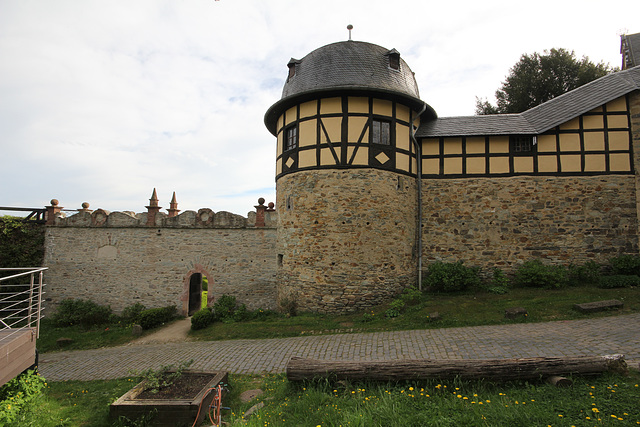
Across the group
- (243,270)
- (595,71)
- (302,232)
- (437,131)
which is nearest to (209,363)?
(302,232)

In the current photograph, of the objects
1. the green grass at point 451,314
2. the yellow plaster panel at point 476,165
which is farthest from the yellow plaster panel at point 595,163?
the green grass at point 451,314

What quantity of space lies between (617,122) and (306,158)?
11.5 m

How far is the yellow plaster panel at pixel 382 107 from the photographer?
11414mm

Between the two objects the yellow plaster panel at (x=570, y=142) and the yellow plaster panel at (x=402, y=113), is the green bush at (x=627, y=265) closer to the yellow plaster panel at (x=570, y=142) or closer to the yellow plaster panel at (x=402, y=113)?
the yellow plaster panel at (x=570, y=142)

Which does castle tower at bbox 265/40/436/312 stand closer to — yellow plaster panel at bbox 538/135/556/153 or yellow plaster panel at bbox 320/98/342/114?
yellow plaster panel at bbox 320/98/342/114

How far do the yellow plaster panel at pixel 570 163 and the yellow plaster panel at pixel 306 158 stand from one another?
9306 mm

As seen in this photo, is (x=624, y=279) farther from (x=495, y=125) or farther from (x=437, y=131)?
(x=437, y=131)

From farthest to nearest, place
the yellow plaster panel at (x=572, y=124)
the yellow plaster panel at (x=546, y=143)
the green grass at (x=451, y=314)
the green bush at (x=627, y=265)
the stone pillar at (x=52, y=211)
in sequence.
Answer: the stone pillar at (x=52, y=211)
the yellow plaster panel at (x=546, y=143)
the yellow plaster panel at (x=572, y=124)
the green bush at (x=627, y=265)
the green grass at (x=451, y=314)

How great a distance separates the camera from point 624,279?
1045 centimetres

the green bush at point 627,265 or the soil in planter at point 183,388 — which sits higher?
the green bush at point 627,265

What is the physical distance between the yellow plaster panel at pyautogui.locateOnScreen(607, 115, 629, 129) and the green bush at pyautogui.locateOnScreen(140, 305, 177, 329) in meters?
18.3

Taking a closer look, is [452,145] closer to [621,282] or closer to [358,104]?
[358,104]

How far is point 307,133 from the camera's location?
11.6 metres

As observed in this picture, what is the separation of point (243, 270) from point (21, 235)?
9.84m
